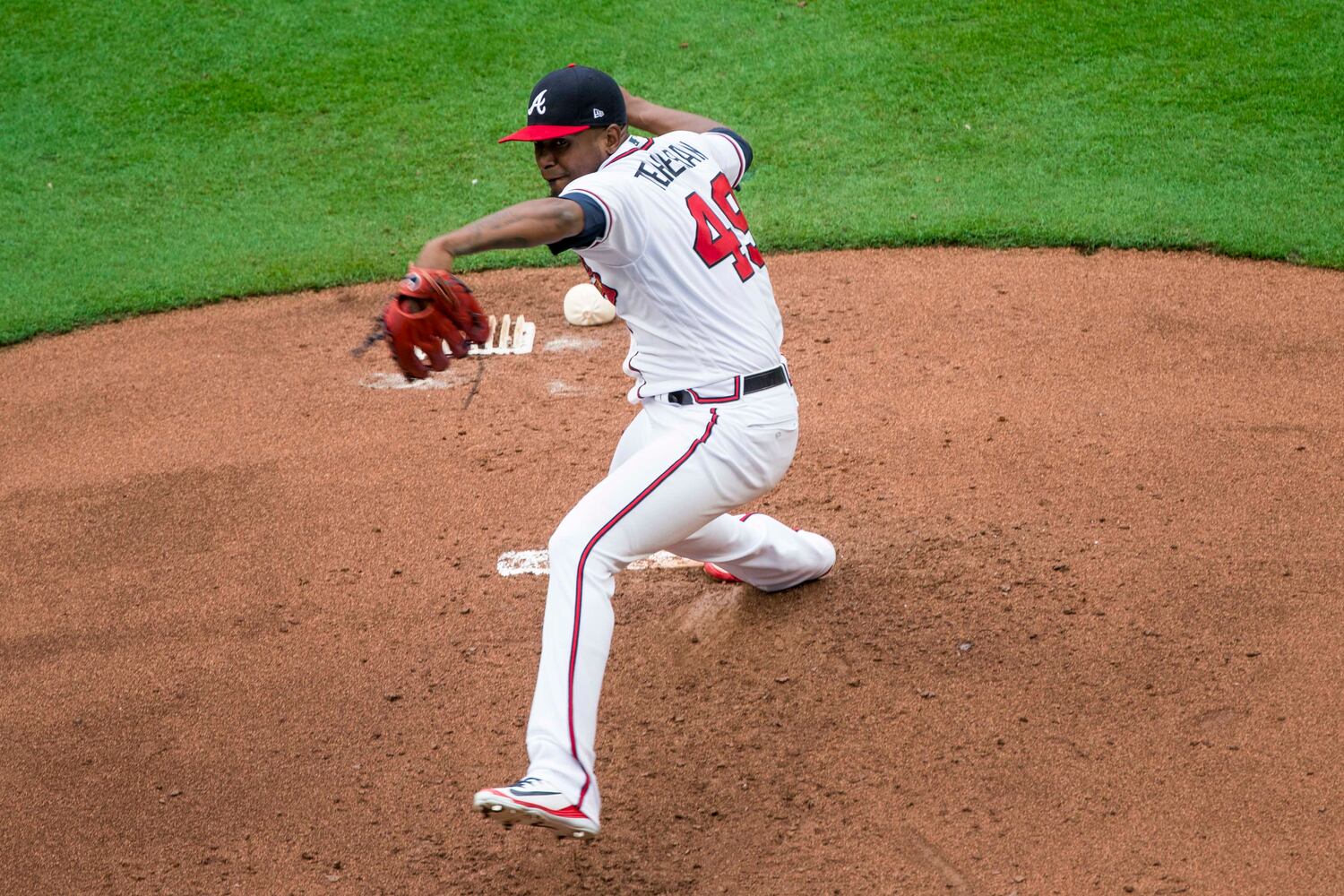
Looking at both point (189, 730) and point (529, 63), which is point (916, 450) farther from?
point (529, 63)

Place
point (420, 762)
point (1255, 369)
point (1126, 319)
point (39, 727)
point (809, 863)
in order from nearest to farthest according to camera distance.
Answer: point (809, 863) < point (420, 762) < point (39, 727) < point (1255, 369) < point (1126, 319)

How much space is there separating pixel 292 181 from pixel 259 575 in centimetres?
480

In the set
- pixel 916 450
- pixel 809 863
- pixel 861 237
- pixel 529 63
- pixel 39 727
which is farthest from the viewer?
pixel 529 63

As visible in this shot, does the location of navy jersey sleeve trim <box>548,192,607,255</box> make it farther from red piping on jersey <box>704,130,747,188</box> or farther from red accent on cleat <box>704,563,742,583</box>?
red accent on cleat <box>704,563,742,583</box>

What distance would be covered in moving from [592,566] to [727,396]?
0.69 m

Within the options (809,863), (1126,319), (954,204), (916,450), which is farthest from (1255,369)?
(809,863)

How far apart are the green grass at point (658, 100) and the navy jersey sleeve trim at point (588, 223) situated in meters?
4.39

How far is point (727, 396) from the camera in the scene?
12.5 feet

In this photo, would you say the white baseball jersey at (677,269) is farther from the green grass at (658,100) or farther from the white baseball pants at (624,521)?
the green grass at (658,100)

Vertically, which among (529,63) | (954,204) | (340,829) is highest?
(529,63)

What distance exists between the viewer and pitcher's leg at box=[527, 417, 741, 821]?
336 cm

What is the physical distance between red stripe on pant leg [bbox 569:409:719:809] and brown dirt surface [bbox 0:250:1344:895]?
0.47 m

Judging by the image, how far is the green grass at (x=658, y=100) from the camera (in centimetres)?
786

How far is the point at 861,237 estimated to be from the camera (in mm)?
7707
